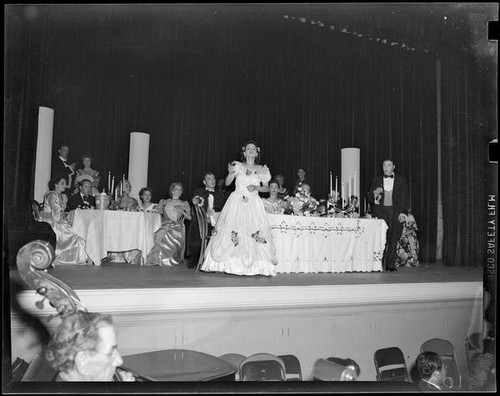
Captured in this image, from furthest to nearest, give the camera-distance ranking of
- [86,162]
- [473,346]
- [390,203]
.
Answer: [86,162]
[390,203]
[473,346]

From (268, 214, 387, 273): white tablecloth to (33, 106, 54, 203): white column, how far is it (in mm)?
2950

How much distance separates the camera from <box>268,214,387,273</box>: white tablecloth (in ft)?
16.3

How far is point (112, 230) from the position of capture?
5.26 meters

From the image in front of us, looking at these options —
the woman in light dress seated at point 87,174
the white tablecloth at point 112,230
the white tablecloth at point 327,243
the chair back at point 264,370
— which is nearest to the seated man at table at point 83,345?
the chair back at point 264,370

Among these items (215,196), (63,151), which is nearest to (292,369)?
(215,196)

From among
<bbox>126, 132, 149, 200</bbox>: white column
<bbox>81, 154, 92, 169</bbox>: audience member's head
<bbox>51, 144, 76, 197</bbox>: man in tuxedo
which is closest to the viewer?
<bbox>51, 144, 76, 197</bbox>: man in tuxedo

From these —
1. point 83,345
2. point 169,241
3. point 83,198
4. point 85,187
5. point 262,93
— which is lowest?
point 83,345

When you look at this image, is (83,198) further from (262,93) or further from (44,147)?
(262,93)

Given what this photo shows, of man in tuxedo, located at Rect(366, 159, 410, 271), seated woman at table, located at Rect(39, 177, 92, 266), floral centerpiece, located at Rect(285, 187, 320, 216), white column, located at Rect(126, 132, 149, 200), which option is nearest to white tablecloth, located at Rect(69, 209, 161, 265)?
seated woman at table, located at Rect(39, 177, 92, 266)

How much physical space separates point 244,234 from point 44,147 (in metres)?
3.18

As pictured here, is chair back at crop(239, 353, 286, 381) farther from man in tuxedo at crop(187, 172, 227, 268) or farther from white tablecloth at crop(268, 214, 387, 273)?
man in tuxedo at crop(187, 172, 227, 268)

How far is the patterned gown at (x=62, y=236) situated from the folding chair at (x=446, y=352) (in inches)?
141

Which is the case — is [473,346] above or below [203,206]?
below

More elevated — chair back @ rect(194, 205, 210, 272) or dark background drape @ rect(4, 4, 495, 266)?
dark background drape @ rect(4, 4, 495, 266)
